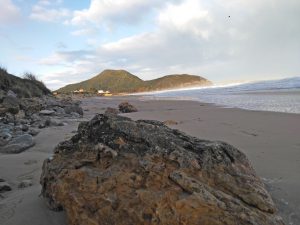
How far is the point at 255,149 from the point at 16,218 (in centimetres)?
346

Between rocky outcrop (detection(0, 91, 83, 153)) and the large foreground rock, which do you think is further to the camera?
rocky outcrop (detection(0, 91, 83, 153))

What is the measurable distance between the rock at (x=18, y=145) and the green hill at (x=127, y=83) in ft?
271

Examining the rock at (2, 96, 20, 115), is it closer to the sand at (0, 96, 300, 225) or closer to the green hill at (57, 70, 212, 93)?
the sand at (0, 96, 300, 225)

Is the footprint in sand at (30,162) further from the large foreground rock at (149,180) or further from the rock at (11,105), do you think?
the rock at (11,105)

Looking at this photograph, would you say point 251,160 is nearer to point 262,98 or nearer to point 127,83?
point 262,98

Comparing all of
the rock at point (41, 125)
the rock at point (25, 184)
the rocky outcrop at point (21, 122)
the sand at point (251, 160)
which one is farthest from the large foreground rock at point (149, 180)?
the rock at point (41, 125)

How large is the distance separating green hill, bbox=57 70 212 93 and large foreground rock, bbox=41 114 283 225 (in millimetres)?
85094

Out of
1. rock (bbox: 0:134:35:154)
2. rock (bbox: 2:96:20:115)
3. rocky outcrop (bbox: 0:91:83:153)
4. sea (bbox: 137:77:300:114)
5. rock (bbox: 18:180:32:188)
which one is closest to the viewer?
rock (bbox: 18:180:32:188)

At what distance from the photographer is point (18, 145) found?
508cm

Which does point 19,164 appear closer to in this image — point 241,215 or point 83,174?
point 83,174

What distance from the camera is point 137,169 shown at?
2436mm

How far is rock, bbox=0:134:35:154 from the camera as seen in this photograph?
16.2 ft

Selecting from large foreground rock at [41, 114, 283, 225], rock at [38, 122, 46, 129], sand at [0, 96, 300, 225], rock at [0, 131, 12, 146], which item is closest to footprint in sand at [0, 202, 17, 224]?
sand at [0, 96, 300, 225]

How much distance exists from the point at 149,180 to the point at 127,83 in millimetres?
122434
